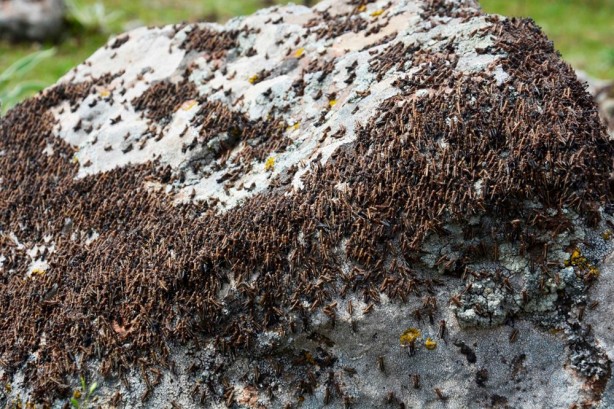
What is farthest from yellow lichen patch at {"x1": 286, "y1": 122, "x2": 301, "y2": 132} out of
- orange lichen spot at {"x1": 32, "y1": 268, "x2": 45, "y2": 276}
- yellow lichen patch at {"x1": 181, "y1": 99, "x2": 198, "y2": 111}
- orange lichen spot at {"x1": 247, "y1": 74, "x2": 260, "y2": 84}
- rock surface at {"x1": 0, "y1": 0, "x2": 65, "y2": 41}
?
rock surface at {"x1": 0, "y1": 0, "x2": 65, "y2": 41}

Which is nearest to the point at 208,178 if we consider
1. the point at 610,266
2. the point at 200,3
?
the point at 610,266

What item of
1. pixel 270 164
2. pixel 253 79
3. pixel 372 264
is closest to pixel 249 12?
pixel 253 79

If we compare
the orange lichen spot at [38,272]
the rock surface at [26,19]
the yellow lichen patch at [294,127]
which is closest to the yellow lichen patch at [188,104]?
the yellow lichen patch at [294,127]

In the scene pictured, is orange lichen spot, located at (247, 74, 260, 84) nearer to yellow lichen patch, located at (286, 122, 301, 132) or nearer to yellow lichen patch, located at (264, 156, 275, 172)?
yellow lichen patch, located at (286, 122, 301, 132)

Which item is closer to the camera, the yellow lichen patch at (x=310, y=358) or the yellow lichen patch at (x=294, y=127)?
the yellow lichen patch at (x=310, y=358)

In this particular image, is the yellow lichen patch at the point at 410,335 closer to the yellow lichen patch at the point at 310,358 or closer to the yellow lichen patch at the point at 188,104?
the yellow lichen patch at the point at 310,358

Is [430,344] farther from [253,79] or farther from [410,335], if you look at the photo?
[253,79]

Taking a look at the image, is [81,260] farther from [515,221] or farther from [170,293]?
[515,221]
